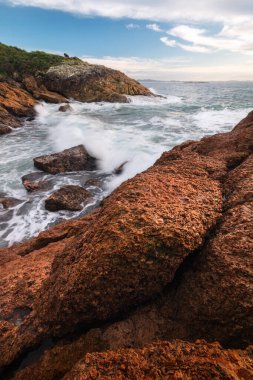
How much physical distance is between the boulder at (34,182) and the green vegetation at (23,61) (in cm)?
2627

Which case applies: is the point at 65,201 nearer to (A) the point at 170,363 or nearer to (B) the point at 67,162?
(B) the point at 67,162

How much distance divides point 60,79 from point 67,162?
26.7m

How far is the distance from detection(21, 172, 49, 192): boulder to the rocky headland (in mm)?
20519

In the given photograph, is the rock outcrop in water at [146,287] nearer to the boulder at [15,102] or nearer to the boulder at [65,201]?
the boulder at [65,201]

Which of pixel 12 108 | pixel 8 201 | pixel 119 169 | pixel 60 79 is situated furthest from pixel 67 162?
pixel 60 79

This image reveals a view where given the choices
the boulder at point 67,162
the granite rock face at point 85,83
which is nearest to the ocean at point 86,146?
the boulder at point 67,162

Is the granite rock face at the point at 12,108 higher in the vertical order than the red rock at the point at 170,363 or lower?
→ lower

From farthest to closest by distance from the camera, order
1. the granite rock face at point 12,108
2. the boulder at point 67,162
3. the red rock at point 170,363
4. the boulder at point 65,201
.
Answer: the granite rock face at point 12,108 < the boulder at point 67,162 < the boulder at point 65,201 < the red rock at point 170,363

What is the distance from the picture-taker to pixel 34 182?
971 cm

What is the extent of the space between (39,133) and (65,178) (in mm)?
9136

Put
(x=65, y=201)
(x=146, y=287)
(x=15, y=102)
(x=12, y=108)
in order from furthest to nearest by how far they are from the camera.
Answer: (x=15, y=102)
(x=12, y=108)
(x=65, y=201)
(x=146, y=287)

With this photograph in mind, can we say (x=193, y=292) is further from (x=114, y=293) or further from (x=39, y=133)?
(x=39, y=133)

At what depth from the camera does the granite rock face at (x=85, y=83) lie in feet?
111

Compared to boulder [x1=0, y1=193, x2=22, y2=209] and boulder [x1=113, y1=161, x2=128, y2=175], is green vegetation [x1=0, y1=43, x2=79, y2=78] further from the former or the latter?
boulder [x1=0, y1=193, x2=22, y2=209]
